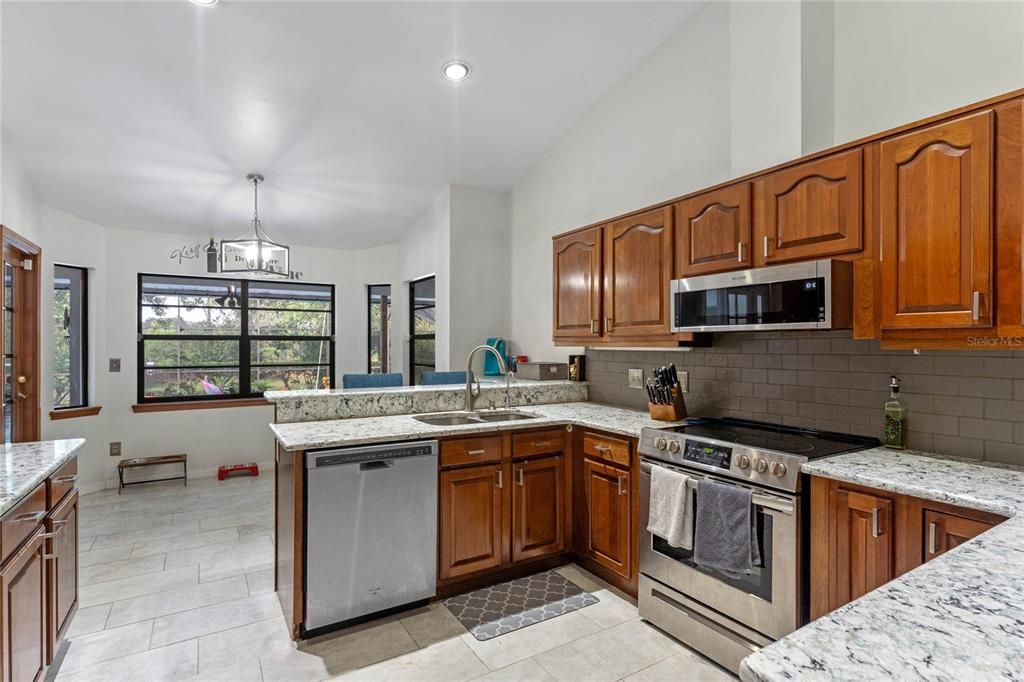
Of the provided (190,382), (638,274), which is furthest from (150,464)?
(638,274)

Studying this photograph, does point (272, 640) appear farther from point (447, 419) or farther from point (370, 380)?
point (370, 380)

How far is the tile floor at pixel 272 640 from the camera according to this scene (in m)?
2.15

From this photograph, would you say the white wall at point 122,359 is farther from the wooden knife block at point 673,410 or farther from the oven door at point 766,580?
the oven door at point 766,580

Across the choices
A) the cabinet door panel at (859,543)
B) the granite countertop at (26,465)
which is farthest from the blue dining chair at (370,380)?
the cabinet door panel at (859,543)

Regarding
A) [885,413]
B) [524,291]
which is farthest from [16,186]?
[885,413]

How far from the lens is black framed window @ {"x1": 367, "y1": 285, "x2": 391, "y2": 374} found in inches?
245

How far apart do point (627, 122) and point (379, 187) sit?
2271 millimetres

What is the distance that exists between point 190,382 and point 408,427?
12.8 feet

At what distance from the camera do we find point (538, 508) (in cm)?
298

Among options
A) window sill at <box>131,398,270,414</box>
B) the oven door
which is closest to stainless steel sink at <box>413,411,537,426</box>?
the oven door

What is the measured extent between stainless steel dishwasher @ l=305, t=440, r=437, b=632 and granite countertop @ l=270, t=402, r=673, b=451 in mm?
50

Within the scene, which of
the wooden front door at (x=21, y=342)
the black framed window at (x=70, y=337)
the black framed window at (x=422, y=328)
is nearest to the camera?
the wooden front door at (x=21, y=342)

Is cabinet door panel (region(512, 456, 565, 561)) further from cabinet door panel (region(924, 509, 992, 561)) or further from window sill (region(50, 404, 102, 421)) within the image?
window sill (region(50, 404, 102, 421))

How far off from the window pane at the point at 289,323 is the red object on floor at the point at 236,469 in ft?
4.65
